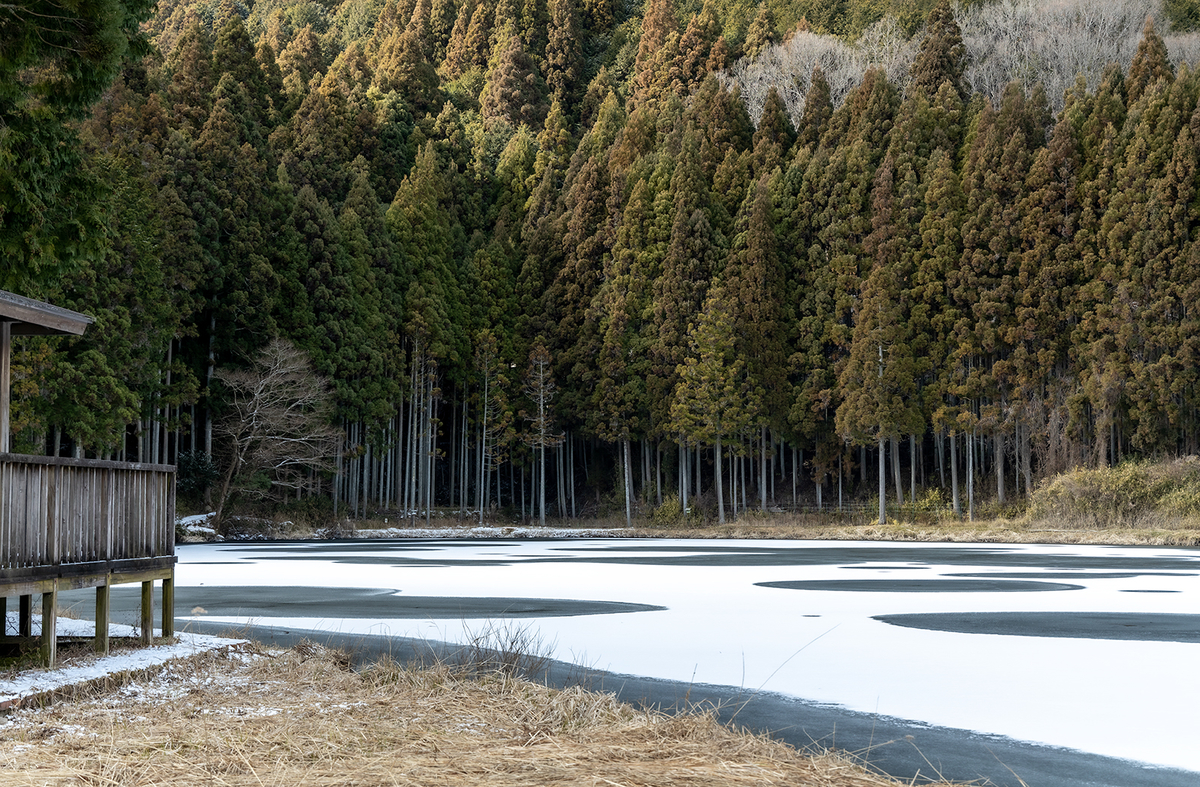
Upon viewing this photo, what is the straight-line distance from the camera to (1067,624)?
11.3m

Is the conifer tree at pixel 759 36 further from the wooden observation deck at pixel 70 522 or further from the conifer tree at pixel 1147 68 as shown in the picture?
the wooden observation deck at pixel 70 522

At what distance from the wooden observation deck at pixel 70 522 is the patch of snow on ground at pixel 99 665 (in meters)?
0.22

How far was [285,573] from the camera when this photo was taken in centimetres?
1995

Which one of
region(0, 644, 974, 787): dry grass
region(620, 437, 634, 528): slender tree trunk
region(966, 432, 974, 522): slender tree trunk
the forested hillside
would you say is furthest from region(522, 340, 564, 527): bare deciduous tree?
region(0, 644, 974, 787): dry grass

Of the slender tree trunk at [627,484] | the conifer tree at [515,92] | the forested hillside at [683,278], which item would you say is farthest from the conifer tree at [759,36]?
the slender tree trunk at [627,484]

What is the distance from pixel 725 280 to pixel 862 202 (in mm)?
7129

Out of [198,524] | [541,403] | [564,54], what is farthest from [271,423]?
[564,54]

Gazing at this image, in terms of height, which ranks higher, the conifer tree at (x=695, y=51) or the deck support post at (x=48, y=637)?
the conifer tree at (x=695, y=51)

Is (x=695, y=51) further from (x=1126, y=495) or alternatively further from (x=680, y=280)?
(x=1126, y=495)

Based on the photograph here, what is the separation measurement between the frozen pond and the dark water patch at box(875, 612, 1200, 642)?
33 millimetres

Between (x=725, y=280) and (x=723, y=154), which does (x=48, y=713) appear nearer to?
(x=725, y=280)

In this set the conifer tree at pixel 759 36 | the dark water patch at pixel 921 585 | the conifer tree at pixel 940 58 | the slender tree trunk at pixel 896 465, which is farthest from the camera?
the conifer tree at pixel 759 36

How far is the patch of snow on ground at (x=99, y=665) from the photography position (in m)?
7.22

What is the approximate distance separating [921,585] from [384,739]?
12285mm
